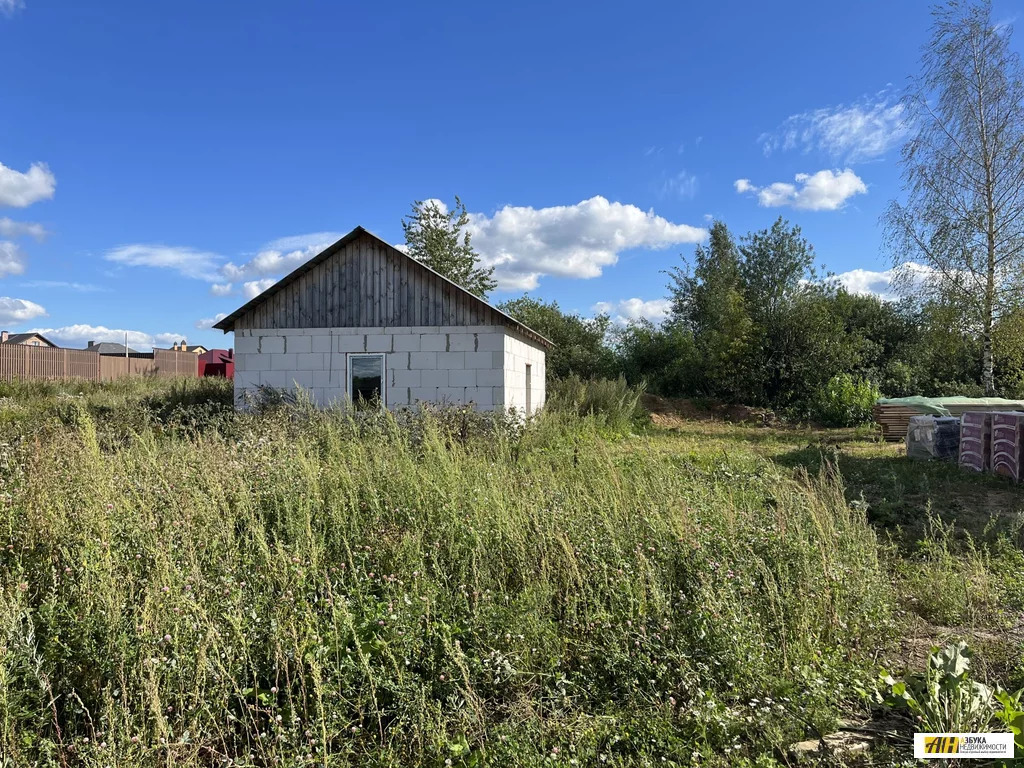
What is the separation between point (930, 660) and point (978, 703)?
0.85 ft

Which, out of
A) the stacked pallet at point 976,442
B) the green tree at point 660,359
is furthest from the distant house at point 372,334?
the green tree at point 660,359

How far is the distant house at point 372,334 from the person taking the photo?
38.3ft

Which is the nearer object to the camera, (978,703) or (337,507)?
(978,703)

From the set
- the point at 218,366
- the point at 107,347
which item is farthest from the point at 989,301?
the point at 107,347

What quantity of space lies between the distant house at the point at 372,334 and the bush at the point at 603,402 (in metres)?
3.82

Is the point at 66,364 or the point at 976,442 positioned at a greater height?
the point at 66,364

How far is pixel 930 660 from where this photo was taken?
2.70 m

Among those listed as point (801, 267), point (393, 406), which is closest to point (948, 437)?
point (393, 406)

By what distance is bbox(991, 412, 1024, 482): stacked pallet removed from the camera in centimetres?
815

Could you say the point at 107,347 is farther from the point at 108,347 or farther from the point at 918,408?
the point at 918,408

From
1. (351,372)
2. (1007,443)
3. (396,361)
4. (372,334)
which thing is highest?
(372,334)

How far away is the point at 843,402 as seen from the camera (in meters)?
17.8

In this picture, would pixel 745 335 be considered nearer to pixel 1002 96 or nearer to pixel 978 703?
pixel 1002 96

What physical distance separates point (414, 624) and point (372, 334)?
380 inches
